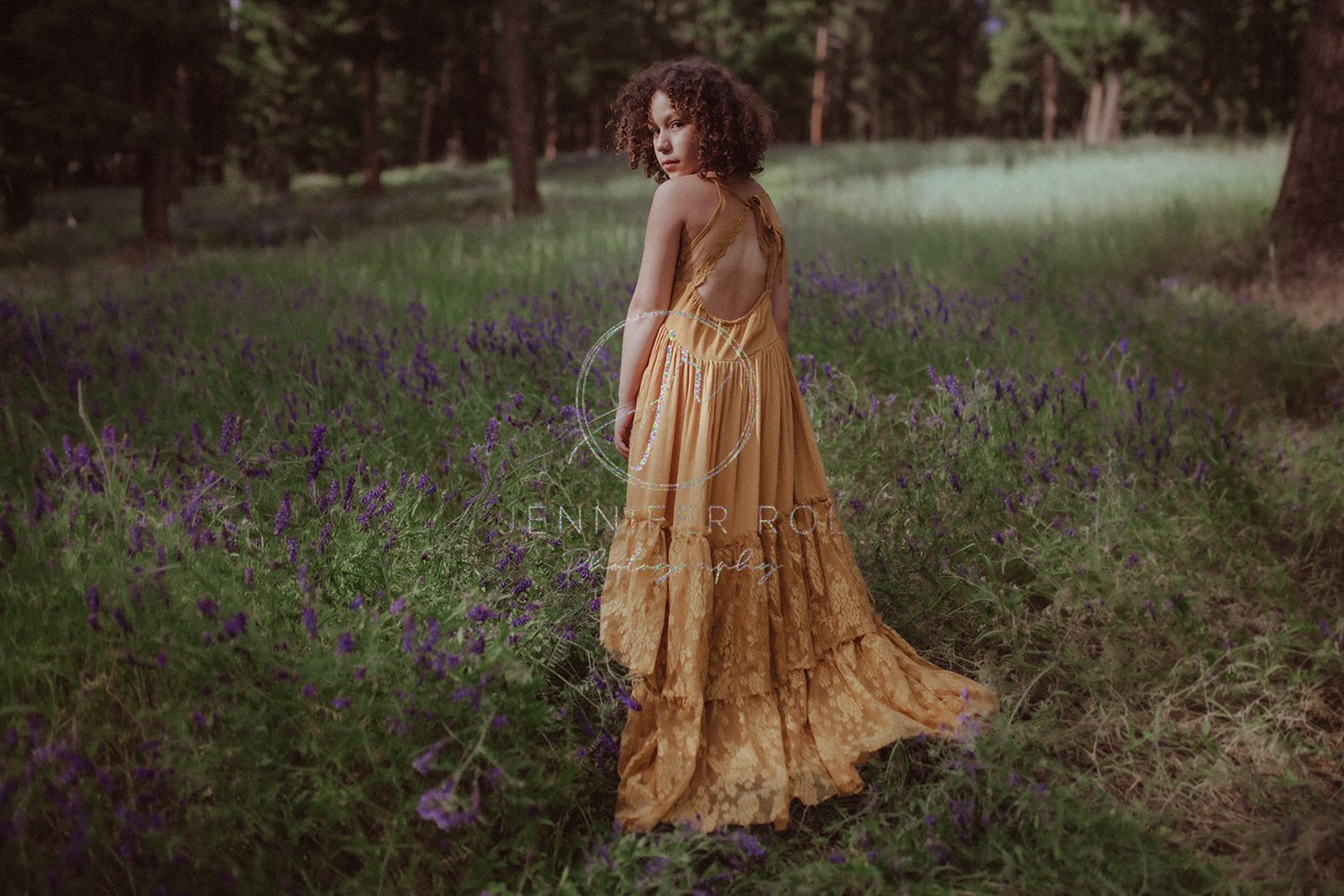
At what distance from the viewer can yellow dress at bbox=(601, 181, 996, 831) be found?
2.39 m

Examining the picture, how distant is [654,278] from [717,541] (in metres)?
0.80

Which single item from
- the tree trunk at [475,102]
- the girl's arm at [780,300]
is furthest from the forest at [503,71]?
the girl's arm at [780,300]

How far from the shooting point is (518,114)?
13.2 m

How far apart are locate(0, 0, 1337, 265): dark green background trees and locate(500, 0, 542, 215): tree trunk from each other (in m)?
0.05

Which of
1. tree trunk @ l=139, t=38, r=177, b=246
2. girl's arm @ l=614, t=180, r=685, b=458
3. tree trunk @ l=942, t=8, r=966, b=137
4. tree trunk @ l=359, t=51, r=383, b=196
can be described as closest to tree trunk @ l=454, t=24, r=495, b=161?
tree trunk @ l=359, t=51, r=383, b=196

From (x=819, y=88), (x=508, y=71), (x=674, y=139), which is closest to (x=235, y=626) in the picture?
(x=674, y=139)

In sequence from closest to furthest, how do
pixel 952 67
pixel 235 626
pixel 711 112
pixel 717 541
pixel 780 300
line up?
pixel 235 626 → pixel 711 112 → pixel 717 541 → pixel 780 300 → pixel 952 67

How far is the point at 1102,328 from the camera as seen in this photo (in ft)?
16.6

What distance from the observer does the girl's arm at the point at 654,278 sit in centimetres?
236

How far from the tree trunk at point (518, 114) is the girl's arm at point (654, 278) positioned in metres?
11.0

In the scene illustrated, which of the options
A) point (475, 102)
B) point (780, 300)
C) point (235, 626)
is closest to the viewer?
point (235, 626)

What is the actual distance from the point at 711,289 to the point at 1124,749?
1.85 meters

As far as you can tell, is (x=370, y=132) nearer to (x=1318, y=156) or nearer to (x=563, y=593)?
(x=1318, y=156)

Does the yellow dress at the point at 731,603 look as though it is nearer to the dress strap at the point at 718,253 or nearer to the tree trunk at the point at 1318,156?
the dress strap at the point at 718,253
